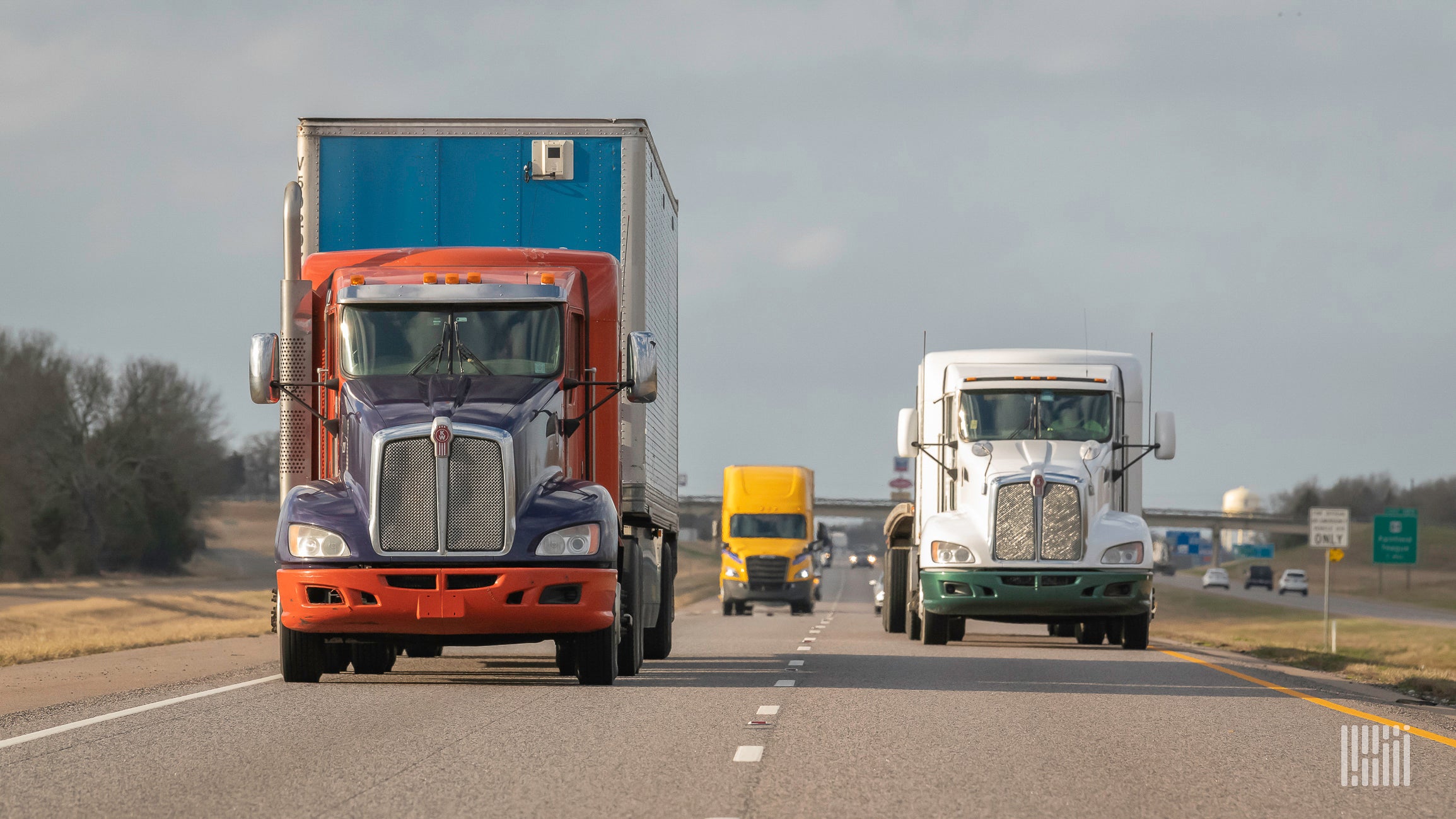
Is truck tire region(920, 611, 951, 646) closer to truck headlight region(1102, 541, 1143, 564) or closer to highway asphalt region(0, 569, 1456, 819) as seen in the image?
truck headlight region(1102, 541, 1143, 564)

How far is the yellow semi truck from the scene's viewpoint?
1854 inches

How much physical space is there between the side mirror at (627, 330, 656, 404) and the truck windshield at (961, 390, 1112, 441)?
28.5 ft

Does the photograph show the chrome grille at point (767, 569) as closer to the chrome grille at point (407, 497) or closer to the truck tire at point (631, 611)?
the truck tire at point (631, 611)

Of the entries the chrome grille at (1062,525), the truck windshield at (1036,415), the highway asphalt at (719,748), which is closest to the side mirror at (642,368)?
the highway asphalt at (719,748)

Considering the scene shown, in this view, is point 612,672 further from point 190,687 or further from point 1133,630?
point 1133,630

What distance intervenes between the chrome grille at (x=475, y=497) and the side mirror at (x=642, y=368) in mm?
1313

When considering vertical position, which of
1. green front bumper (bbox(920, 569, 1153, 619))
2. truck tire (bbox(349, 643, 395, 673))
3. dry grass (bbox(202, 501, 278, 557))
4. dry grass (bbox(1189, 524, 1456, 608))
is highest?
green front bumper (bbox(920, 569, 1153, 619))

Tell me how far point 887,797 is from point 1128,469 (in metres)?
14.5

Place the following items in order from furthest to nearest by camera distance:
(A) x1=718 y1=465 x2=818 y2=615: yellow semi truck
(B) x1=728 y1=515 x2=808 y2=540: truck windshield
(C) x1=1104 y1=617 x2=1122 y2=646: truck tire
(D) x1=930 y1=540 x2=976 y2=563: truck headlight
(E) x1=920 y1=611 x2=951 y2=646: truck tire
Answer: (B) x1=728 y1=515 x2=808 y2=540: truck windshield → (A) x1=718 y1=465 x2=818 y2=615: yellow semi truck → (C) x1=1104 y1=617 x2=1122 y2=646: truck tire → (E) x1=920 y1=611 x2=951 y2=646: truck tire → (D) x1=930 y1=540 x2=976 y2=563: truck headlight

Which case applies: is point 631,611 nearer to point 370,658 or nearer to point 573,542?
point 573,542

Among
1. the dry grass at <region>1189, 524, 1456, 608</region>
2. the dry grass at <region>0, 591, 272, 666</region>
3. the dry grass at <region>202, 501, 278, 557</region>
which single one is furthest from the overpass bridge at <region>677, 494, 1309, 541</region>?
the dry grass at <region>0, 591, 272, 666</region>

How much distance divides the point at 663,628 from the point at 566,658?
3.16m

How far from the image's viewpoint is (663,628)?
19234mm

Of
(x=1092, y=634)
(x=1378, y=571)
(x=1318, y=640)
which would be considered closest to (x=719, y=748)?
(x=1092, y=634)
